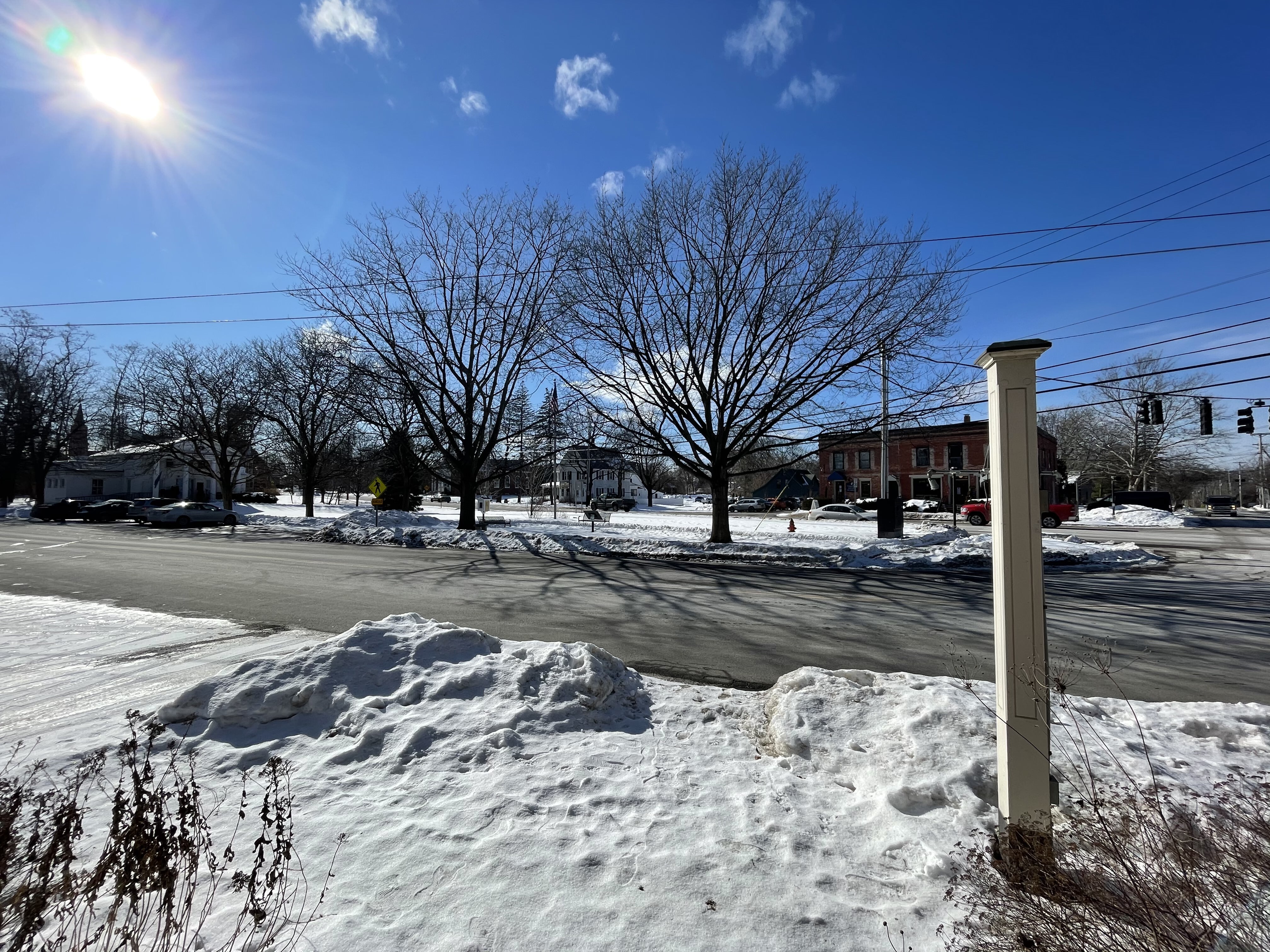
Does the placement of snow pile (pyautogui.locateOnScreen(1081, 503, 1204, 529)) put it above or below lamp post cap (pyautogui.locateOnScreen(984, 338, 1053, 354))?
Answer: below

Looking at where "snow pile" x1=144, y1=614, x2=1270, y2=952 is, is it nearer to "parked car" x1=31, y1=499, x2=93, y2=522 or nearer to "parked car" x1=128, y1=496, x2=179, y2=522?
"parked car" x1=128, y1=496, x2=179, y2=522

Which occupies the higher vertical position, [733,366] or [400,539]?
[733,366]

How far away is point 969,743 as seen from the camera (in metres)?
3.69

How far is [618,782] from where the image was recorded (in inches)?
137

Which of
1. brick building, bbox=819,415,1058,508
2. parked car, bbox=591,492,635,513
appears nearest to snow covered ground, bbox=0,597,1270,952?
parked car, bbox=591,492,635,513

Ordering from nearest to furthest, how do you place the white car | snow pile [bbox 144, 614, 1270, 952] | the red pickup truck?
snow pile [bbox 144, 614, 1270, 952] < the red pickup truck < the white car

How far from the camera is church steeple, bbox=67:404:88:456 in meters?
49.5

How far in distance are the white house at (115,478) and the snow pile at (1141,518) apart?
65712mm

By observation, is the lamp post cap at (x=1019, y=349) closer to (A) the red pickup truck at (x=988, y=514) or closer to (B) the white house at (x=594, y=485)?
(B) the white house at (x=594, y=485)

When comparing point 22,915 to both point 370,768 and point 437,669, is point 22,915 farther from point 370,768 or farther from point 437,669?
point 437,669

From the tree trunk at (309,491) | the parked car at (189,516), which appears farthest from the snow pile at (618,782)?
the tree trunk at (309,491)

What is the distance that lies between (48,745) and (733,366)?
17551mm

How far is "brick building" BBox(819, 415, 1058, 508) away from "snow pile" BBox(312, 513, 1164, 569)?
101 ft

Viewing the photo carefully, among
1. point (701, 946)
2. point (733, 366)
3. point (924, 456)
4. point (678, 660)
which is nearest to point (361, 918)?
point (701, 946)
